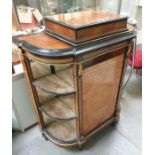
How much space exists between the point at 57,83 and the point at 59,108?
0.26 m

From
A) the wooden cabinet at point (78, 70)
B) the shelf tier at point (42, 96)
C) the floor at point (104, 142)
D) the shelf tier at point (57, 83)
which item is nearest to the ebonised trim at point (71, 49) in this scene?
the wooden cabinet at point (78, 70)

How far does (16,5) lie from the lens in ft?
4.78

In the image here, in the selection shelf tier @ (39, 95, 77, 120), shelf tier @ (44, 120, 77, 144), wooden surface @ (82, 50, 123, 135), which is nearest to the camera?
wooden surface @ (82, 50, 123, 135)

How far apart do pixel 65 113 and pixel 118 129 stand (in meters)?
0.69

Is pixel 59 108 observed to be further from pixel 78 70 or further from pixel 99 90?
pixel 78 70

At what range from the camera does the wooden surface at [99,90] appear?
3.18ft

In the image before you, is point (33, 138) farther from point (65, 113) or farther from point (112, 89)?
point (112, 89)

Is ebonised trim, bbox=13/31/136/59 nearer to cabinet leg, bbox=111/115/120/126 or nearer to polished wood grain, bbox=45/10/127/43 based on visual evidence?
polished wood grain, bbox=45/10/127/43

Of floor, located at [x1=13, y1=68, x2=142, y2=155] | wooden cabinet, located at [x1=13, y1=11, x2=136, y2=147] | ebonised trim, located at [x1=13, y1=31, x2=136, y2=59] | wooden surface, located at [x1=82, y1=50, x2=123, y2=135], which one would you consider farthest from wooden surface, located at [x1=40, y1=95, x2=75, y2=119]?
ebonised trim, located at [x1=13, y1=31, x2=136, y2=59]

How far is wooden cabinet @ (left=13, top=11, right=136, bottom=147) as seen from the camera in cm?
82

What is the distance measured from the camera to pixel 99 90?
109cm

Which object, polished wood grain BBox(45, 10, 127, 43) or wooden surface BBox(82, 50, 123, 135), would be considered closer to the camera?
polished wood grain BBox(45, 10, 127, 43)
